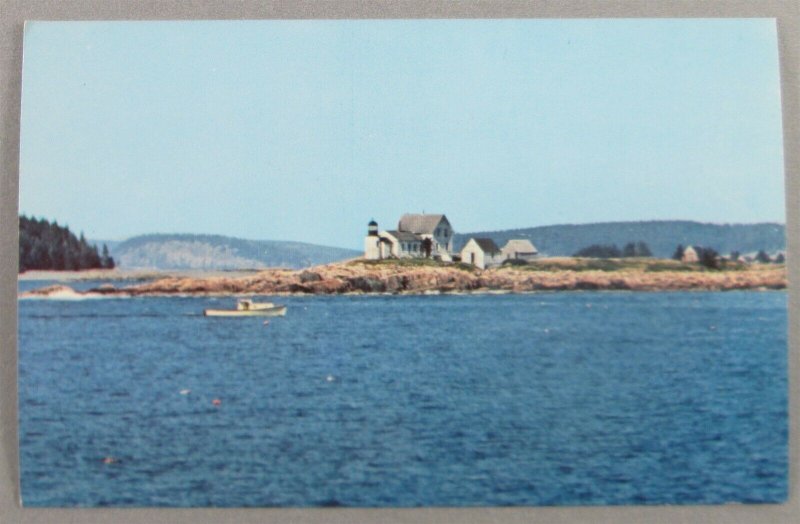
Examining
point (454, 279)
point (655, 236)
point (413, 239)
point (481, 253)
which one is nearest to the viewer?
point (413, 239)

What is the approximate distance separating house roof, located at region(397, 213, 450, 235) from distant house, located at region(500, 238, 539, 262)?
0.40m

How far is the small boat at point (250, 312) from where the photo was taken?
6449mm

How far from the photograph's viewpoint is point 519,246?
650 centimetres

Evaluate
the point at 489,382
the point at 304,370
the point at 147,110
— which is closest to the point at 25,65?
the point at 147,110

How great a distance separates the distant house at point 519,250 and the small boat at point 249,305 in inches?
Result: 57.7

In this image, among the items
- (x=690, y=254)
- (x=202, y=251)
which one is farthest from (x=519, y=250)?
(x=202, y=251)

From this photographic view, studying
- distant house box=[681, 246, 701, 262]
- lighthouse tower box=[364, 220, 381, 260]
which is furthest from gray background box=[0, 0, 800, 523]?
lighthouse tower box=[364, 220, 381, 260]

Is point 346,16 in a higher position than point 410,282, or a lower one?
higher

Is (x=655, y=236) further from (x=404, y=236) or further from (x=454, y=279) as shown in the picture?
(x=404, y=236)

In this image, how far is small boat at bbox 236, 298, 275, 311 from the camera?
6469 mm

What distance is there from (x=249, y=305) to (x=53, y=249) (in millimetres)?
1207

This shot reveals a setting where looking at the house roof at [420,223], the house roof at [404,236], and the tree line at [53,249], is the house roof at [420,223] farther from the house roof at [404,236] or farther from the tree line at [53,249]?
the tree line at [53,249]

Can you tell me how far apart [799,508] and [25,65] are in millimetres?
5246

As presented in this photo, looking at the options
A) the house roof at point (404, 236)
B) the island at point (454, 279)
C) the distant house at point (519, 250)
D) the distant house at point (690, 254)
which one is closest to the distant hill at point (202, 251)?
the island at point (454, 279)
